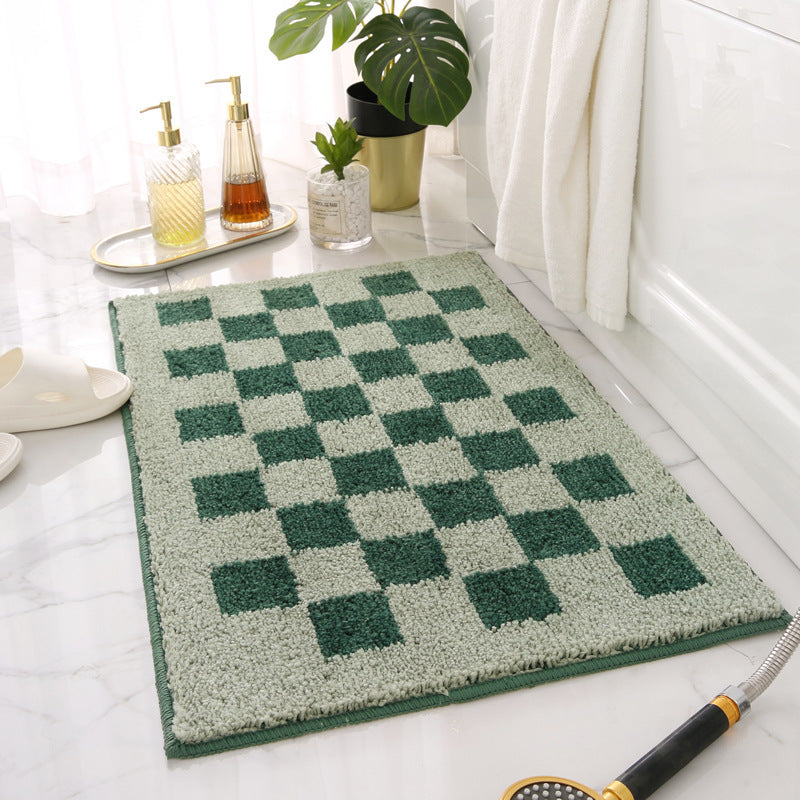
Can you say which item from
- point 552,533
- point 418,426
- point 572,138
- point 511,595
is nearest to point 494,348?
point 418,426

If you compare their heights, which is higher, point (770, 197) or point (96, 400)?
point (770, 197)

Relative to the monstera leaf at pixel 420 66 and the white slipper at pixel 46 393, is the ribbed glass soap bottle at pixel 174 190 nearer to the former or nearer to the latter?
the monstera leaf at pixel 420 66

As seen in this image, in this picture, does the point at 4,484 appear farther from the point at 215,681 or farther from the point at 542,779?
the point at 542,779

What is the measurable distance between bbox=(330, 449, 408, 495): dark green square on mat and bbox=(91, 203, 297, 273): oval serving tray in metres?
0.77

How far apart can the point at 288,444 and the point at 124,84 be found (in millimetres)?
1185

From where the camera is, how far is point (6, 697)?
1.04 metres

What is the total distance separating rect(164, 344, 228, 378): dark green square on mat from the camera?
159 cm

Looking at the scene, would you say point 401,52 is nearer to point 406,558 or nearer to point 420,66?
point 420,66

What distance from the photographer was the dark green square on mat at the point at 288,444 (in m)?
1.38

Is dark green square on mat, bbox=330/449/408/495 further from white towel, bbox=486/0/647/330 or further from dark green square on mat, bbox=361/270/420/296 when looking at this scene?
dark green square on mat, bbox=361/270/420/296

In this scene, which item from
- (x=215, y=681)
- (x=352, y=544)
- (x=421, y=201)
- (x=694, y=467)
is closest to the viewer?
(x=215, y=681)

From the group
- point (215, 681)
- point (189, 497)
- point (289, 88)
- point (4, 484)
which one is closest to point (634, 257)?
point (189, 497)

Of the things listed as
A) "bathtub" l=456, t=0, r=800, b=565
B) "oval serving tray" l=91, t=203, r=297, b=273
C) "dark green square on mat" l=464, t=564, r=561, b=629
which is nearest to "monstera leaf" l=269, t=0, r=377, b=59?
"oval serving tray" l=91, t=203, r=297, b=273

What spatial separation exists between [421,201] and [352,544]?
120cm
